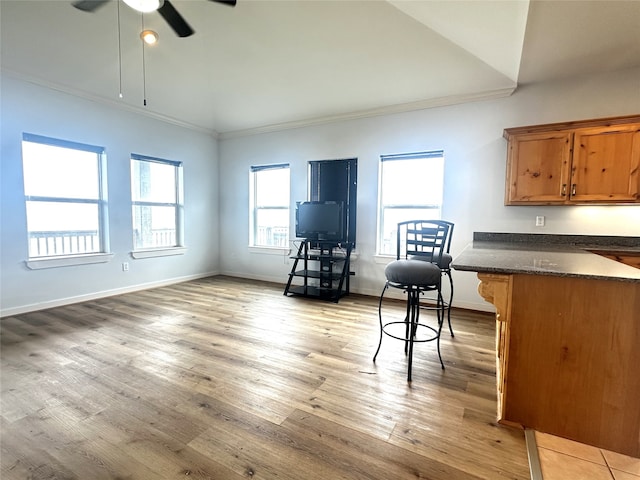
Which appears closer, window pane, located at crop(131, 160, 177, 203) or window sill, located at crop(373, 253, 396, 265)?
window sill, located at crop(373, 253, 396, 265)

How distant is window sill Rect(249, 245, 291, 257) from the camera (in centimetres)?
536

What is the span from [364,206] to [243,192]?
2.45 meters

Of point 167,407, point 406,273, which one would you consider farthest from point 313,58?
point 167,407

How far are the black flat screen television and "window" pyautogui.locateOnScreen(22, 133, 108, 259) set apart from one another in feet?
9.15

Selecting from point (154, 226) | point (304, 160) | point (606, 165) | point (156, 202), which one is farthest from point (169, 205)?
point (606, 165)

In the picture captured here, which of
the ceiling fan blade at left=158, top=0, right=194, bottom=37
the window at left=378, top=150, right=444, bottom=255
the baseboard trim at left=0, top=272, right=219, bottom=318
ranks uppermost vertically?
the ceiling fan blade at left=158, top=0, right=194, bottom=37

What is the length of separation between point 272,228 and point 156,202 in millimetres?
1942

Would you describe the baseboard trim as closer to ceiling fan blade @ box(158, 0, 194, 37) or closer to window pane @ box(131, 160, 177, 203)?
window pane @ box(131, 160, 177, 203)

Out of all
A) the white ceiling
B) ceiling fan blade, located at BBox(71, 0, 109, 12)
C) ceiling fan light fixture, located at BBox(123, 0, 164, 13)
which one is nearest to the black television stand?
the white ceiling

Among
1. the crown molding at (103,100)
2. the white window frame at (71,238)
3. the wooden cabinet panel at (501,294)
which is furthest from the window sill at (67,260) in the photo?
the wooden cabinet panel at (501,294)

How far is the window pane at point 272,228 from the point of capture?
17.8ft

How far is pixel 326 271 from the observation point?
4750mm

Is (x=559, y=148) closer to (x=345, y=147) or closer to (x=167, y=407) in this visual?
(x=345, y=147)

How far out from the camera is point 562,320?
5.12 ft
